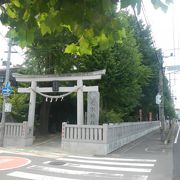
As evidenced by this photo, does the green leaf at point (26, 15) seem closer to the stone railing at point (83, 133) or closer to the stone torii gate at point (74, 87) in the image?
the stone railing at point (83, 133)

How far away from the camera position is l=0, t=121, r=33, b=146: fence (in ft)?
61.3

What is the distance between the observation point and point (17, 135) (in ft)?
62.3

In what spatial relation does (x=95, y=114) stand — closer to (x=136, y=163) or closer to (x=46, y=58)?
(x=136, y=163)

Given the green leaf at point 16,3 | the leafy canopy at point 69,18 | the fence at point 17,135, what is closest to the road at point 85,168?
the fence at point 17,135

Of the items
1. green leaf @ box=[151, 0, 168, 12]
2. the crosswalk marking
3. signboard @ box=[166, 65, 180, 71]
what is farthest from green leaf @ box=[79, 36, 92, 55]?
signboard @ box=[166, 65, 180, 71]

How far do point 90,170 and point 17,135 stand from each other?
349 inches

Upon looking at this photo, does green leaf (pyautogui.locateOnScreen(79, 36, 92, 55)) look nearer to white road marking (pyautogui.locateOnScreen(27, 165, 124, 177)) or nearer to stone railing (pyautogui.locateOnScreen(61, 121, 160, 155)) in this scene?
white road marking (pyautogui.locateOnScreen(27, 165, 124, 177))

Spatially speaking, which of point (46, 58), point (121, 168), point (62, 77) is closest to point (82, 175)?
point (121, 168)

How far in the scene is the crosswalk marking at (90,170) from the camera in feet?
33.5

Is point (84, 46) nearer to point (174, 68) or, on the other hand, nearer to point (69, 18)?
point (69, 18)

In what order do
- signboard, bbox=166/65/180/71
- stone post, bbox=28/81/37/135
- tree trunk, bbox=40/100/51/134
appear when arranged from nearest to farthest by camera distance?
stone post, bbox=28/81/37/135 → signboard, bbox=166/65/180/71 → tree trunk, bbox=40/100/51/134

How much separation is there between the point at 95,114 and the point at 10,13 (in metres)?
14.9

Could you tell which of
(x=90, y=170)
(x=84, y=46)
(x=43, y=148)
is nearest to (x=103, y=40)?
(x=84, y=46)

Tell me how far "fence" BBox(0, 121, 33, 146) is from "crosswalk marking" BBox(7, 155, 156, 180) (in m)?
5.32
